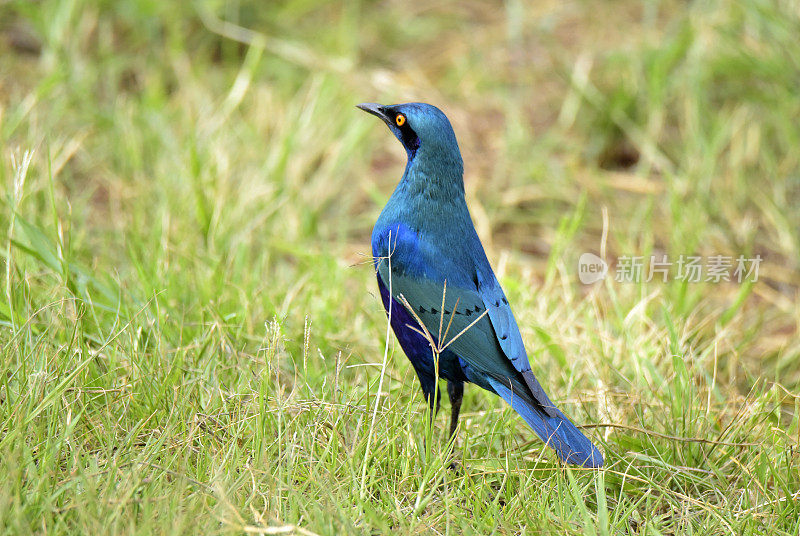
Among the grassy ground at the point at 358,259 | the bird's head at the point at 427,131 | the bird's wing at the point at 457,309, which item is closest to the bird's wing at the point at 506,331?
the bird's wing at the point at 457,309

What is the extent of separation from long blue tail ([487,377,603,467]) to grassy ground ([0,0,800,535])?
0.10 meters

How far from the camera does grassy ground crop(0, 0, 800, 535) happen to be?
2.23 meters

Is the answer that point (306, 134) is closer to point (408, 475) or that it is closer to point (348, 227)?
point (348, 227)

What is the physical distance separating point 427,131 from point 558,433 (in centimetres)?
93

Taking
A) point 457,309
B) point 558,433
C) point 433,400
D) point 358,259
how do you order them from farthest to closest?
point 358,259, point 433,400, point 457,309, point 558,433

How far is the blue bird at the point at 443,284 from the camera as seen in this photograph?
7.97 feet

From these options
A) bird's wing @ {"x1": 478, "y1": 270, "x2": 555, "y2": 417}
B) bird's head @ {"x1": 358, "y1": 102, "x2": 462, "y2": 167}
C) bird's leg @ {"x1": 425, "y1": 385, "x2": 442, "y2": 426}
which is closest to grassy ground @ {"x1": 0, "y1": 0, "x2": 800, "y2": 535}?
bird's leg @ {"x1": 425, "y1": 385, "x2": 442, "y2": 426}

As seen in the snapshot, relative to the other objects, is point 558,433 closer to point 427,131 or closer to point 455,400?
point 455,400

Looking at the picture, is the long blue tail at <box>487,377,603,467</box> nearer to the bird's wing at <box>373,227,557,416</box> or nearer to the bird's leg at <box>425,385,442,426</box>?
the bird's wing at <box>373,227,557,416</box>

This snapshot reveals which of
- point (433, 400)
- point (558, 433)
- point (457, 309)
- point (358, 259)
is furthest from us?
point (358, 259)

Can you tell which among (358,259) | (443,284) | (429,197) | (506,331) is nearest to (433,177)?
(429,197)

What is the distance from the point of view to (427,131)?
97.0 inches

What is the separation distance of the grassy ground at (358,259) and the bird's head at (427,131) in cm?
66

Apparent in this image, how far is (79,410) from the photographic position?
2342 mm
